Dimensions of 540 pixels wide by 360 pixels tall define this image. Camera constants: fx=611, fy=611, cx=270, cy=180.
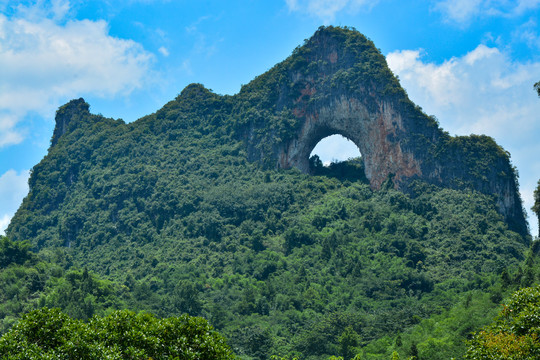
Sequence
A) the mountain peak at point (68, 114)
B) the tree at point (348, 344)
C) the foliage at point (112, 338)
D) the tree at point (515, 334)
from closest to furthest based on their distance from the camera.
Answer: the foliage at point (112, 338)
the tree at point (515, 334)
the tree at point (348, 344)
the mountain peak at point (68, 114)

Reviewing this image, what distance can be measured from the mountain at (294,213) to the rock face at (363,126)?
Result: 132mm

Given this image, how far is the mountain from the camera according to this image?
41594 millimetres

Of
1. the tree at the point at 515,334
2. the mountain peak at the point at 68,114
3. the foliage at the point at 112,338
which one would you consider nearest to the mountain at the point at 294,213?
the mountain peak at the point at 68,114

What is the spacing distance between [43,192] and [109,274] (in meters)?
19.9

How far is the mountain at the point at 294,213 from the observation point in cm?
4159

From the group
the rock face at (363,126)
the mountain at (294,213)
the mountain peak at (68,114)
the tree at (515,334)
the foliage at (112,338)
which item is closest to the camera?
the foliage at (112,338)

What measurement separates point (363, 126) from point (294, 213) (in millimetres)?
10823

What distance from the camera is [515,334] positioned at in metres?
16.6

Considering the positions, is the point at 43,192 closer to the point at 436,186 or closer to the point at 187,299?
the point at 187,299

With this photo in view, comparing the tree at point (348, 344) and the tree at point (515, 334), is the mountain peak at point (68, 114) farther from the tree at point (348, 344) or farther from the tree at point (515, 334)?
the tree at point (515, 334)

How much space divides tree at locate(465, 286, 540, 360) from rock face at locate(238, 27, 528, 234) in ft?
123

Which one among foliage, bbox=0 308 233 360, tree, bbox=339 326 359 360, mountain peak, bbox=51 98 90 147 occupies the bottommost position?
tree, bbox=339 326 359 360

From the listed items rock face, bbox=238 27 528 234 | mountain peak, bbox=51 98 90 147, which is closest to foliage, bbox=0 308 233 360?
rock face, bbox=238 27 528 234

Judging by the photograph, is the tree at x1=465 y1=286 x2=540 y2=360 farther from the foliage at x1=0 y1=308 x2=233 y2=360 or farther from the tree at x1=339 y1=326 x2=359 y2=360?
the tree at x1=339 y1=326 x2=359 y2=360
